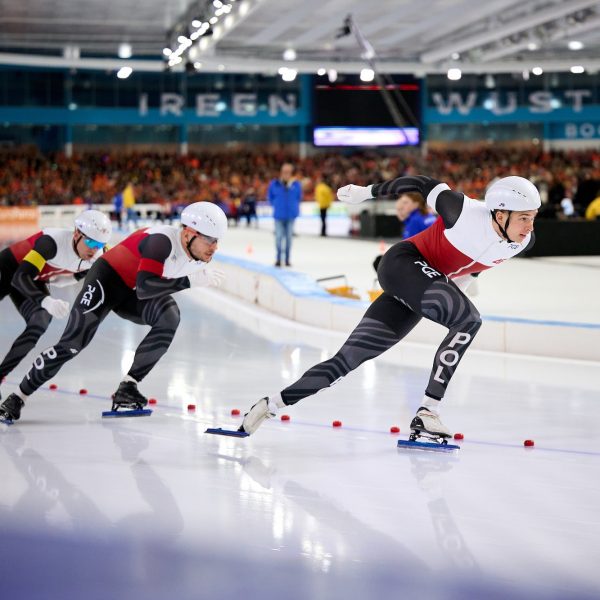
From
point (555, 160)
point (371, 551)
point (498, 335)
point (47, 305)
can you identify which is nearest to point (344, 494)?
point (371, 551)

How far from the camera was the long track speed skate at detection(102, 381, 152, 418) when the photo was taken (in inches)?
239

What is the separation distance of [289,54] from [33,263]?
29736 mm

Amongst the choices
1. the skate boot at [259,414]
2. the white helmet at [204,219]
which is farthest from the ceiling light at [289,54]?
the skate boot at [259,414]

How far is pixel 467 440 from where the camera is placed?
17.7ft

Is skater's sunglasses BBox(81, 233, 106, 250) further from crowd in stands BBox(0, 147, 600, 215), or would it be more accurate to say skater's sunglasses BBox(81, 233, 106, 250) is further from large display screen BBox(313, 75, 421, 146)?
large display screen BBox(313, 75, 421, 146)

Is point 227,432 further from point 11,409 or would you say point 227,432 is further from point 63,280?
point 63,280

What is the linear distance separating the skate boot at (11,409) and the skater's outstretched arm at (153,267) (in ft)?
3.00

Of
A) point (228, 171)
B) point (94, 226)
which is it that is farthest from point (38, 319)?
point (228, 171)

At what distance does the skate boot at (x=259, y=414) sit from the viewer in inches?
203

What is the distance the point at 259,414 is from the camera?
518 cm

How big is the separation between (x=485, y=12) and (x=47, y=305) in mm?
25394

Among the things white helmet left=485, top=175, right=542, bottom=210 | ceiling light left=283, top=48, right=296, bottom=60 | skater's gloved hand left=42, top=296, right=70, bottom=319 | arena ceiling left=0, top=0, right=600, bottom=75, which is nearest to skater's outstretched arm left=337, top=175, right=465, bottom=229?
white helmet left=485, top=175, right=542, bottom=210

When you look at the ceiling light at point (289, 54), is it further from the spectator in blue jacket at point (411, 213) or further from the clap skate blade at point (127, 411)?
the clap skate blade at point (127, 411)

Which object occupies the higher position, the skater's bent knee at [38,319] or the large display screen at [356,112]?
the large display screen at [356,112]
